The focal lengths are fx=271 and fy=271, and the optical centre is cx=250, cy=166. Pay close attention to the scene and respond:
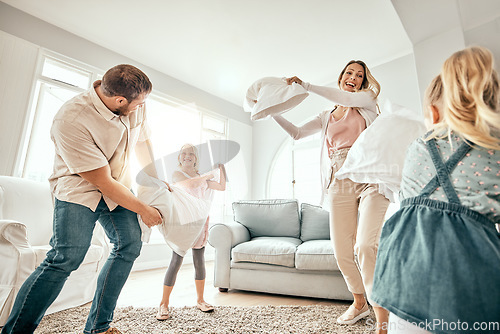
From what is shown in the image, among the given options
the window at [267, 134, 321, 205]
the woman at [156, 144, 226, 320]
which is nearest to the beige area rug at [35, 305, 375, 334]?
the woman at [156, 144, 226, 320]

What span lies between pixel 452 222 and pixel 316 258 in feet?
5.21

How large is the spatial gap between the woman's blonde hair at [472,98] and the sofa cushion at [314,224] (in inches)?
80.8

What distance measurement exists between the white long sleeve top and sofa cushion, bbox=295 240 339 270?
712mm

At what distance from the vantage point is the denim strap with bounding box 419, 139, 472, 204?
0.65 meters

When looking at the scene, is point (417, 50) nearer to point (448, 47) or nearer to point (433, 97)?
point (448, 47)

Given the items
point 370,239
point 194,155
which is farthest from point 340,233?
point 194,155

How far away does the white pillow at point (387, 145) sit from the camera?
99cm

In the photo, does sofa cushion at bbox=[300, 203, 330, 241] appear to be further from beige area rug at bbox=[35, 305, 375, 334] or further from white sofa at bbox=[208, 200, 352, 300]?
beige area rug at bbox=[35, 305, 375, 334]

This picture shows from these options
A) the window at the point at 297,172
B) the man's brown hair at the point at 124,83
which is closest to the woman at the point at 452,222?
the man's brown hair at the point at 124,83

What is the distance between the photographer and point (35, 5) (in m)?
2.92

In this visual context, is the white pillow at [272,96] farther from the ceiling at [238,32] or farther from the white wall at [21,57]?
the white wall at [21,57]

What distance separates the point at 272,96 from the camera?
1414mm

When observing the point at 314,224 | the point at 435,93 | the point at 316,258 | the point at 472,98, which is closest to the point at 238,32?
the point at 314,224

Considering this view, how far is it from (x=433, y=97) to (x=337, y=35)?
3066mm
